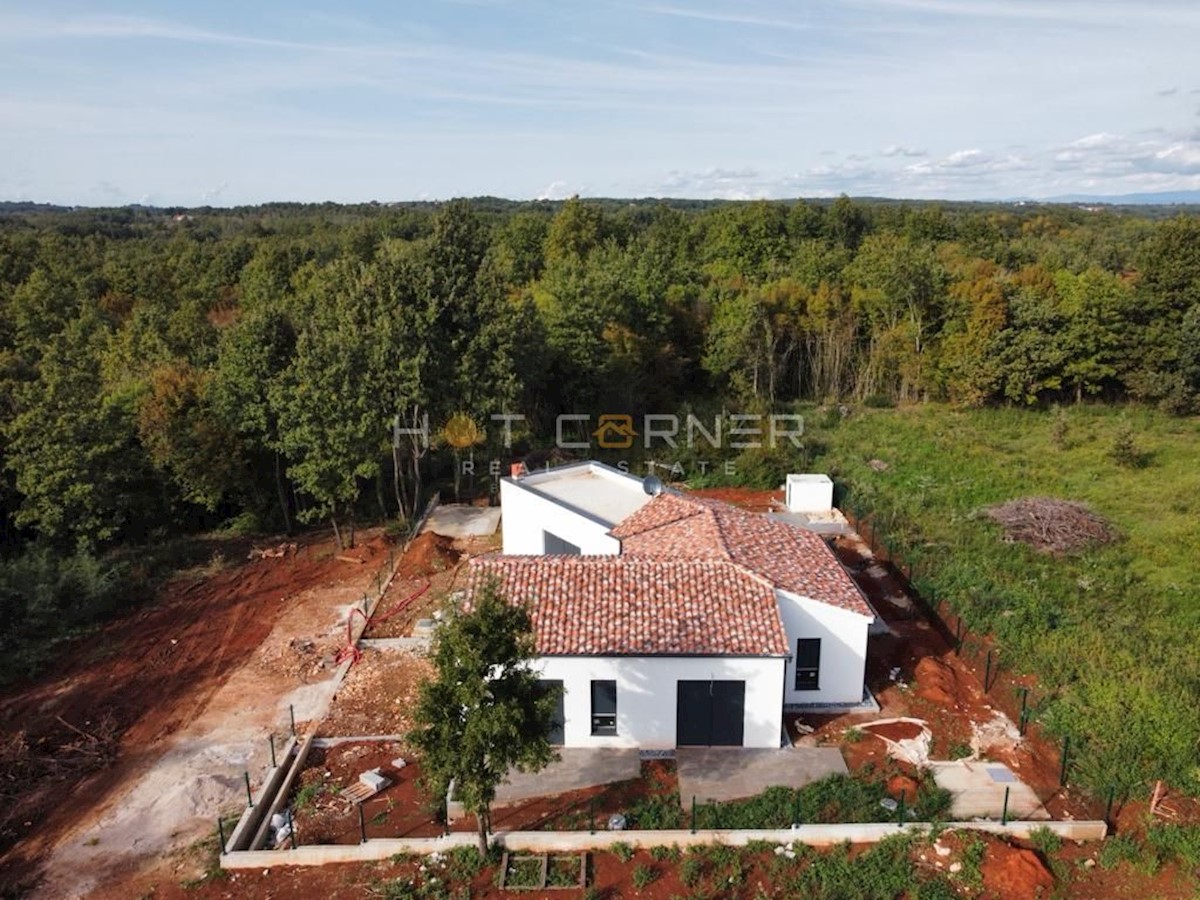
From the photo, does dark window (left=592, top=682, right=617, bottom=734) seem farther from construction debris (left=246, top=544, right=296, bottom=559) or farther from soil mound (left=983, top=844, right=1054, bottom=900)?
construction debris (left=246, top=544, right=296, bottom=559)

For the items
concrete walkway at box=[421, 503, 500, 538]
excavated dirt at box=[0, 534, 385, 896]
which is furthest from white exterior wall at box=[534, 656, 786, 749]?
concrete walkway at box=[421, 503, 500, 538]

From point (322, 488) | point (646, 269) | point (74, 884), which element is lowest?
point (74, 884)

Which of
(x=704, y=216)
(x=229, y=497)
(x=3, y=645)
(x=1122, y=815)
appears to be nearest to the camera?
(x=1122, y=815)

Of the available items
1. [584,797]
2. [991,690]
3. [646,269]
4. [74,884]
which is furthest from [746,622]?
[646,269]

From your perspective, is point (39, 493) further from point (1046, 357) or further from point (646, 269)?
point (1046, 357)

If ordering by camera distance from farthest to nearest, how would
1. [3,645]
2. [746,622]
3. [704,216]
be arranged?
[704,216] < [3,645] < [746,622]

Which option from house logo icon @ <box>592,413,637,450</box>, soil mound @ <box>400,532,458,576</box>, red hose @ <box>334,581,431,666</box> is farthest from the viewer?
house logo icon @ <box>592,413,637,450</box>

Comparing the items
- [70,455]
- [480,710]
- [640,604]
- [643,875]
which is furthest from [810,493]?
[70,455]
